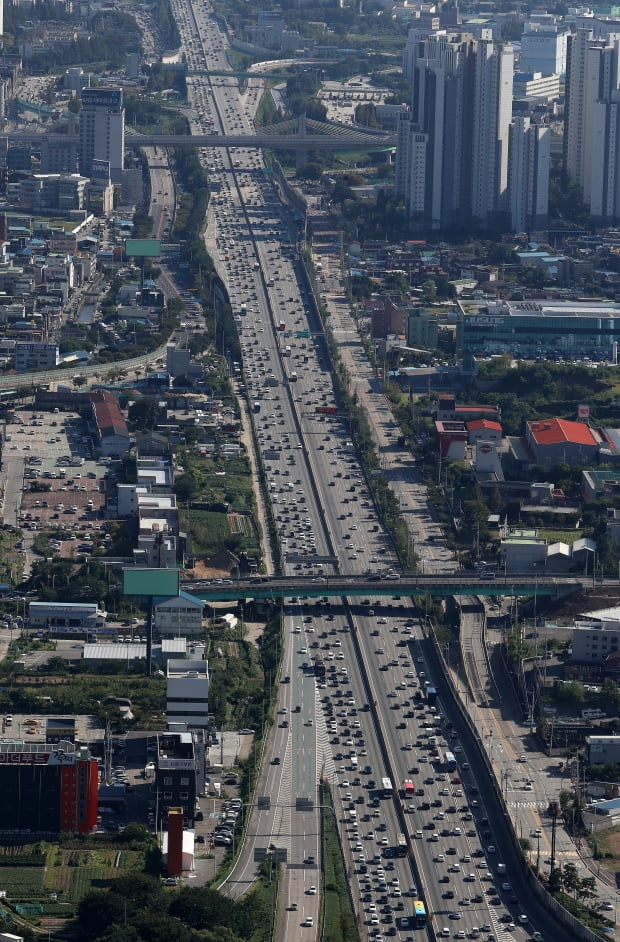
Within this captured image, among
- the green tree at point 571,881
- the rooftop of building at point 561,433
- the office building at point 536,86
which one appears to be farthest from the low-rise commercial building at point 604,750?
the office building at point 536,86

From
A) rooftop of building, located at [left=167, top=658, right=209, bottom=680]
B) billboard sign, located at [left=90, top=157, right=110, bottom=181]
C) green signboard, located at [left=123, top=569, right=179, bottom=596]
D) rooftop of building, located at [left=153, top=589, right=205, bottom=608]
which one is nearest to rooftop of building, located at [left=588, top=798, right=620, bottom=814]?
rooftop of building, located at [left=167, top=658, right=209, bottom=680]

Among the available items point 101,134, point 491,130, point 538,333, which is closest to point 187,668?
point 538,333

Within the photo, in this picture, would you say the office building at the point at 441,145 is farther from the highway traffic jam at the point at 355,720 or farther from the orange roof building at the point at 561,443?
the orange roof building at the point at 561,443

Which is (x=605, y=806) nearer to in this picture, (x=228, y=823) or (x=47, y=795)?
(x=228, y=823)

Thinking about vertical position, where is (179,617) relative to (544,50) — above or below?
above

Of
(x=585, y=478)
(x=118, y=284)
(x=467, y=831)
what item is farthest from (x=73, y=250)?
(x=467, y=831)

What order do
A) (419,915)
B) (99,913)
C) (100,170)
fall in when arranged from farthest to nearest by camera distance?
(100,170) < (419,915) < (99,913)

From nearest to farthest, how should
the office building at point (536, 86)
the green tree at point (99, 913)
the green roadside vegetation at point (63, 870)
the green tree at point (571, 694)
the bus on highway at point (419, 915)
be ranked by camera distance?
the green tree at point (99, 913)
the green roadside vegetation at point (63, 870)
the bus on highway at point (419, 915)
the green tree at point (571, 694)
the office building at point (536, 86)
